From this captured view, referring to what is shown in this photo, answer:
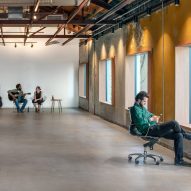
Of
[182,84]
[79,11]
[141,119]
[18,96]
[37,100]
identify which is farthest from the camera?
[18,96]

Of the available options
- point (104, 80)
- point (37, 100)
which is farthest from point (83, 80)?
point (104, 80)

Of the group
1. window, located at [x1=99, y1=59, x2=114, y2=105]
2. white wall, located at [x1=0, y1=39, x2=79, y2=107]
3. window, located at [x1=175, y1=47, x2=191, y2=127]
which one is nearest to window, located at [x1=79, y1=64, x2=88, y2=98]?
white wall, located at [x1=0, y1=39, x2=79, y2=107]

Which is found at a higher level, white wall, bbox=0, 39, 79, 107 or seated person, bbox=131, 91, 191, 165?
white wall, bbox=0, 39, 79, 107

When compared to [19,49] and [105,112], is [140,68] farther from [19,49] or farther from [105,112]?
[19,49]

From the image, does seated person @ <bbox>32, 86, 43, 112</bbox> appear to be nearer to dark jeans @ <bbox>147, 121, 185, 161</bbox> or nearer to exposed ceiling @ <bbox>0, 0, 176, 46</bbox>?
exposed ceiling @ <bbox>0, 0, 176, 46</bbox>

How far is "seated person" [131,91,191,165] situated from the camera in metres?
6.75

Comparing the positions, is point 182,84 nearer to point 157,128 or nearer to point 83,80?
point 157,128

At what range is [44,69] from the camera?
21.3 meters

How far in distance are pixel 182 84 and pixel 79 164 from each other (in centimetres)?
252

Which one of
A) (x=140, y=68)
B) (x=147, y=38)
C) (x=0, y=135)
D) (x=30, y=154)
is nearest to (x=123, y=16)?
(x=140, y=68)

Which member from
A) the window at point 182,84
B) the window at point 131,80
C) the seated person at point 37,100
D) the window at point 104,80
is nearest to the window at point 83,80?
the seated person at point 37,100

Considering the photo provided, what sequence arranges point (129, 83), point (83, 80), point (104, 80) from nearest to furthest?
point (129, 83) → point (104, 80) → point (83, 80)

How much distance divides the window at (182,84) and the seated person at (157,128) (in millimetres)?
1327

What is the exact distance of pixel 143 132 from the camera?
696cm
